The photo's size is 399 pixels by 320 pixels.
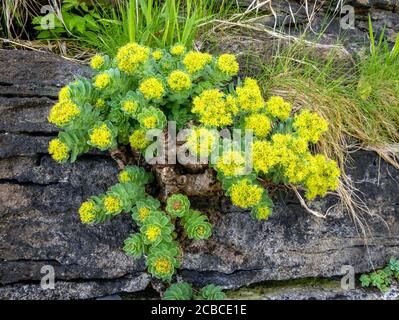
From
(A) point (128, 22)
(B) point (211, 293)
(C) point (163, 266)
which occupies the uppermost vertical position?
(A) point (128, 22)

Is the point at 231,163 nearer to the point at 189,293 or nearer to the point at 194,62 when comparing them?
the point at 194,62

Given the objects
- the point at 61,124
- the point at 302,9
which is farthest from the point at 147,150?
the point at 302,9

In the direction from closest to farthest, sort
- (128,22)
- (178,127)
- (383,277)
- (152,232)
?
(152,232) < (178,127) < (383,277) < (128,22)

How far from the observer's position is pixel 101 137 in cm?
197

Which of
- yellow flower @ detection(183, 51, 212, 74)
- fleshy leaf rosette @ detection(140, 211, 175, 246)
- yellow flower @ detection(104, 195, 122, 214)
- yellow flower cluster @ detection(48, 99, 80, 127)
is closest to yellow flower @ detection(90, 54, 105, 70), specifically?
yellow flower cluster @ detection(48, 99, 80, 127)

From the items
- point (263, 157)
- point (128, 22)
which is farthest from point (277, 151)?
point (128, 22)

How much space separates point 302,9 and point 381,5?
707mm

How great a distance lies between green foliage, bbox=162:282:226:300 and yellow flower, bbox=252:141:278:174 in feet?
2.16

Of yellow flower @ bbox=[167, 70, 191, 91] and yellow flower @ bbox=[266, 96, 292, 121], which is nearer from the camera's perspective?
yellow flower @ bbox=[167, 70, 191, 91]

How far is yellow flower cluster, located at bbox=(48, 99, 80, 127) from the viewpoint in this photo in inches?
75.3

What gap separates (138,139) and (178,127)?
8.6 inches

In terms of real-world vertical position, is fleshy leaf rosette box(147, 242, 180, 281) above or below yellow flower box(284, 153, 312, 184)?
below

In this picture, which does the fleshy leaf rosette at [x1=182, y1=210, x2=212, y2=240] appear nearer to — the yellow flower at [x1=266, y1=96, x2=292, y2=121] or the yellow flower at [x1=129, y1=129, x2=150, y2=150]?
the yellow flower at [x1=129, y1=129, x2=150, y2=150]

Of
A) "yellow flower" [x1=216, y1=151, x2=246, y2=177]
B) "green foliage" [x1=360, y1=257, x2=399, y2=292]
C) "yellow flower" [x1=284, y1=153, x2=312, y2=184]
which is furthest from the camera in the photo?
"green foliage" [x1=360, y1=257, x2=399, y2=292]
